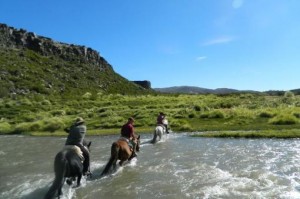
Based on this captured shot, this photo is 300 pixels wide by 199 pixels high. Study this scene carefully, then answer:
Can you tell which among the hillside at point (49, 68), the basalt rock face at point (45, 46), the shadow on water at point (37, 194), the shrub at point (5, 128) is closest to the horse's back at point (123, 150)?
the shadow on water at point (37, 194)

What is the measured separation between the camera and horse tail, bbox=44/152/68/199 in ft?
43.6

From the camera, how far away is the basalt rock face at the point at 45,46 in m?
137

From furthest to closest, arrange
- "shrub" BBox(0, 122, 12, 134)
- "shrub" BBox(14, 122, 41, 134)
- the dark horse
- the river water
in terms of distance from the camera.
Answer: "shrub" BBox(0, 122, 12, 134) < "shrub" BBox(14, 122, 41, 134) < the river water < the dark horse

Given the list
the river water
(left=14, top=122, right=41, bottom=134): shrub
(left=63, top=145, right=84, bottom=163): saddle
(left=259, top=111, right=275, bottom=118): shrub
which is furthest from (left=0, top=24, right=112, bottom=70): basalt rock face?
(left=63, top=145, right=84, bottom=163): saddle

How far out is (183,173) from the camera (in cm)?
1694

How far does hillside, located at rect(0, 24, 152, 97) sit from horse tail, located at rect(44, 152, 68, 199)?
256 ft

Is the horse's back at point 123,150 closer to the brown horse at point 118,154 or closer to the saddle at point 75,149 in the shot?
the brown horse at point 118,154

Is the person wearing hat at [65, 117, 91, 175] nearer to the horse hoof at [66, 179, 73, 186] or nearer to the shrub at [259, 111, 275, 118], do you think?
the horse hoof at [66, 179, 73, 186]

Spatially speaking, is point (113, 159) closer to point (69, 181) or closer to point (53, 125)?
point (69, 181)

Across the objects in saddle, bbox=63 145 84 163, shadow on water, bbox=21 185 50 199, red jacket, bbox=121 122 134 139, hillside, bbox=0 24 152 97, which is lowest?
shadow on water, bbox=21 185 50 199

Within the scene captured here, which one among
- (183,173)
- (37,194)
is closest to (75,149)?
(37,194)

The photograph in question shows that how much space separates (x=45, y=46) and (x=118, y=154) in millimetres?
135881

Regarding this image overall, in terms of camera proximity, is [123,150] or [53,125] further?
[53,125]

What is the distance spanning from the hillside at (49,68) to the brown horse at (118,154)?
73.8m
